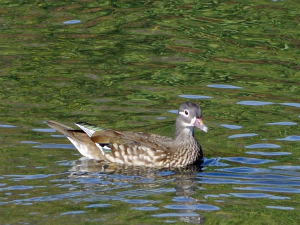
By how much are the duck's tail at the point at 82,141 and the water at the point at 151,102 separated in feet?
0.73

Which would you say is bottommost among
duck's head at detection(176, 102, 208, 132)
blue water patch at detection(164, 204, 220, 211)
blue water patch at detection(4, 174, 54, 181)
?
blue water patch at detection(164, 204, 220, 211)

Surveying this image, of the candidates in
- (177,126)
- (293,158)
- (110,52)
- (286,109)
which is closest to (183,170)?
(177,126)

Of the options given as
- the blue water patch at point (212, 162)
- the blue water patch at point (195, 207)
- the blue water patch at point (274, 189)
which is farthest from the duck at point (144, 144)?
the blue water patch at point (195, 207)

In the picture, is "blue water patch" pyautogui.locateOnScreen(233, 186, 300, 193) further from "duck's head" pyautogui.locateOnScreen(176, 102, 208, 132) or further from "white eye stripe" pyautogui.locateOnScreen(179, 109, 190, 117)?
"white eye stripe" pyautogui.locateOnScreen(179, 109, 190, 117)

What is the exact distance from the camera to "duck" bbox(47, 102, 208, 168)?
1330cm

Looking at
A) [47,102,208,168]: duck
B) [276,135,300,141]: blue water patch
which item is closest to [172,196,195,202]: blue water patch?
[47,102,208,168]: duck

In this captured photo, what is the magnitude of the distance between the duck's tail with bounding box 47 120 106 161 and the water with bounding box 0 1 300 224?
222 mm

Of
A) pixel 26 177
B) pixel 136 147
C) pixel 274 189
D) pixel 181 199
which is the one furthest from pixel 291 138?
pixel 26 177

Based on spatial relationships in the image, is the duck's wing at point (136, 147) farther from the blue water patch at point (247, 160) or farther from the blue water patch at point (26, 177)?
the blue water patch at point (26, 177)

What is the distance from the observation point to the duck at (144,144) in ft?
43.6

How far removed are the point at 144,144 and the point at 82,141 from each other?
1.06m

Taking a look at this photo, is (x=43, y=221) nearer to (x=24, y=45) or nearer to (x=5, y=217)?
(x=5, y=217)

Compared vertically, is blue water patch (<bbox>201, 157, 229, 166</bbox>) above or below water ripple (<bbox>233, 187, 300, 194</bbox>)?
above

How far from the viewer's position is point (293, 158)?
13.0m
